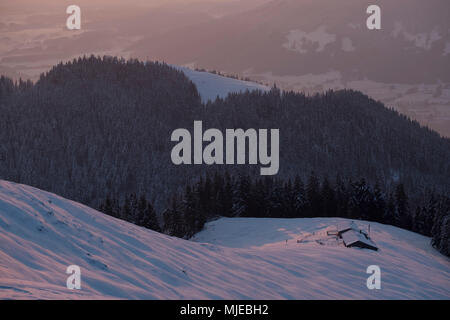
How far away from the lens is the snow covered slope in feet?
68.7

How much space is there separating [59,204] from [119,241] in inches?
171

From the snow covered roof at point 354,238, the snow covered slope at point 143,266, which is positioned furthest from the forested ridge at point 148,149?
the snow covered slope at point 143,266

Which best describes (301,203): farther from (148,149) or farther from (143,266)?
(148,149)

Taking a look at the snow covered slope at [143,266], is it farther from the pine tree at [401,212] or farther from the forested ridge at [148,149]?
the forested ridge at [148,149]

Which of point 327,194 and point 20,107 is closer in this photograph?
point 327,194

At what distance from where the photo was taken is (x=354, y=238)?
48.7 metres

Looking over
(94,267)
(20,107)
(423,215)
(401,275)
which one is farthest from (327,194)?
(20,107)

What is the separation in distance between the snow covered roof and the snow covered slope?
6.82 meters

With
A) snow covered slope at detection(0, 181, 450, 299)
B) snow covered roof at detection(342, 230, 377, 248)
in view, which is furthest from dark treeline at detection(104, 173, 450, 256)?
snow covered slope at detection(0, 181, 450, 299)

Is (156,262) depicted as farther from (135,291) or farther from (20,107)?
(20,107)

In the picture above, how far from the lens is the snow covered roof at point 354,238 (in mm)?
47594

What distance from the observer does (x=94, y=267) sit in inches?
912
